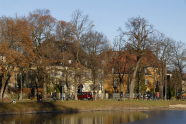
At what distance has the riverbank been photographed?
36.7 metres

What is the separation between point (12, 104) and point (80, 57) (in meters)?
19.2

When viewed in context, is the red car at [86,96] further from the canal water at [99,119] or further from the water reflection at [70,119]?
the water reflection at [70,119]

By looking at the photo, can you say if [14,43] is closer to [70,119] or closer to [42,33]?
[42,33]

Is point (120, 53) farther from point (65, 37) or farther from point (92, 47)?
point (65, 37)

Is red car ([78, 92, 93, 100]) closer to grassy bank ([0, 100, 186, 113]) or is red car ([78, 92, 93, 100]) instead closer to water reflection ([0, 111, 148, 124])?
grassy bank ([0, 100, 186, 113])

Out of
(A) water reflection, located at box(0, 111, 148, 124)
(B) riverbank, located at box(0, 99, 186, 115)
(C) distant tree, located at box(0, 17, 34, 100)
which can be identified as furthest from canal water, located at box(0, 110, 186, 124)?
(C) distant tree, located at box(0, 17, 34, 100)

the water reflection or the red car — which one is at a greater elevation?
the red car

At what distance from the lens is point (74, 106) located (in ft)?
135

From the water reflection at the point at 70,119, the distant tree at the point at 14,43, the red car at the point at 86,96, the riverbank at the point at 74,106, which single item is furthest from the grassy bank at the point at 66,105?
the red car at the point at 86,96

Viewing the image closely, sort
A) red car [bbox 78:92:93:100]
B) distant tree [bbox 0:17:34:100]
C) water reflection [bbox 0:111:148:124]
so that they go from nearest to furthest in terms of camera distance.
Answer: water reflection [bbox 0:111:148:124]
distant tree [bbox 0:17:34:100]
red car [bbox 78:92:93:100]

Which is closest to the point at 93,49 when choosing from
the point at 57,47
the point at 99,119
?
the point at 57,47

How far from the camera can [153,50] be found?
51.7 meters

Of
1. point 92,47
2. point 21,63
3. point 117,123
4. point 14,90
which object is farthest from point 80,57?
point 117,123

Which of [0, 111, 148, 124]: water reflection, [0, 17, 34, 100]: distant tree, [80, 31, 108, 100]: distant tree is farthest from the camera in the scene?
[80, 31, 108, 100]: distant tree
